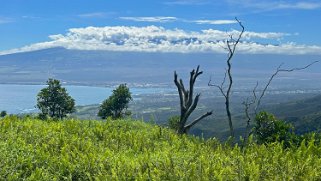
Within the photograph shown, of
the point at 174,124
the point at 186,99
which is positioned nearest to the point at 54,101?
the point at 174,124

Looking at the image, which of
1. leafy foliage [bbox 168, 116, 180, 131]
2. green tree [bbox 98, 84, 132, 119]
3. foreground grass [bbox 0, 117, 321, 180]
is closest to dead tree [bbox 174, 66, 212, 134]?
leafy foliage [bbox 168, 116, 180, 131]

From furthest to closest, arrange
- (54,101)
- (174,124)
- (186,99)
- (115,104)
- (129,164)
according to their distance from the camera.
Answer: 1. (115,104)
2. (54,101)
3. (174,124)
4. (186,99)
5. (129,164)

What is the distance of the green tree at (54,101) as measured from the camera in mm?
68119

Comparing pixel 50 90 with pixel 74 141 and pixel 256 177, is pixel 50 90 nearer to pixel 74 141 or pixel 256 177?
pixel 74 141

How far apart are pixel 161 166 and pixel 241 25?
19096mm

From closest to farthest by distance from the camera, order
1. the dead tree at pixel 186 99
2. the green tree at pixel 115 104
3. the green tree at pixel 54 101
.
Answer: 1. the dead tree at pixel 186 99
2. the green tree at pixel 54 101
3. the green tree at pixel 115 104

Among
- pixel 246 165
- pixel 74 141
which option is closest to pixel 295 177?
pixel 246 165

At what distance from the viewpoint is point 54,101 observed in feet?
227

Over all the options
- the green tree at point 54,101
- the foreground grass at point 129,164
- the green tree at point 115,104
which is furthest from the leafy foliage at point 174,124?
the green tree at point 54,101

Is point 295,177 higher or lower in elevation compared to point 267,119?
higher

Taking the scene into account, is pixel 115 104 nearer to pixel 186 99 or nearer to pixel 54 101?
pixel 54 101

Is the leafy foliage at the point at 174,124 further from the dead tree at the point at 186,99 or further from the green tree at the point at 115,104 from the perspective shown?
the green tree at the point at 115,104

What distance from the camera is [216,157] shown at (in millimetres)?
11188

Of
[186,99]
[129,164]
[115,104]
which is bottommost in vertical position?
[115,104]
